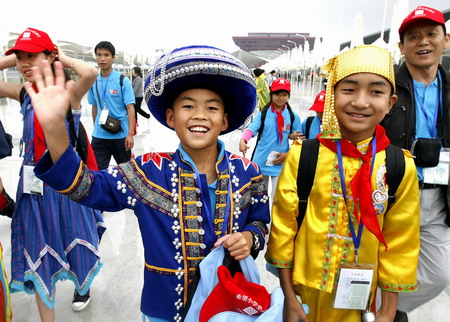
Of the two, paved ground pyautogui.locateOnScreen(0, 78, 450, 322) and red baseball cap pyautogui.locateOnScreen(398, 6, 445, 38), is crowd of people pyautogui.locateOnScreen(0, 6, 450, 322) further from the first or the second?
paved ground pyautogui.locateOnScreen(0, 78, 450, 322)

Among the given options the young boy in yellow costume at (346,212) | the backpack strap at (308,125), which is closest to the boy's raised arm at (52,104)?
the young boy in yellow costume at (346,212)

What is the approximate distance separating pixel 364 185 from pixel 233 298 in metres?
0.66

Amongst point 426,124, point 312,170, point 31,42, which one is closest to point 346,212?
point 312,170

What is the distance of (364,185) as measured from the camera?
1.37 meters

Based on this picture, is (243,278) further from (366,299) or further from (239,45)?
(239,45)

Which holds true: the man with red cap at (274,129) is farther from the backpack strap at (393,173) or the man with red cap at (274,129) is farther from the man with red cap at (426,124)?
the backpack strap at (393,173)

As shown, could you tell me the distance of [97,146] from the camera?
4141mm

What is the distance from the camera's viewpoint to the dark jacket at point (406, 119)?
197cm

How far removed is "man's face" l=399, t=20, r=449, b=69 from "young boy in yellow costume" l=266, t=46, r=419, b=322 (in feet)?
2.31

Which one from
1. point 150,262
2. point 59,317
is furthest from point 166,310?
point 59,317

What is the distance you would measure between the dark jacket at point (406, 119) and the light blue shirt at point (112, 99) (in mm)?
3030

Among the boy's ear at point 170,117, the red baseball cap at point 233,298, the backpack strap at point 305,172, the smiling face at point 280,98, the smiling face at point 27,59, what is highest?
the smiling face at point 27,59

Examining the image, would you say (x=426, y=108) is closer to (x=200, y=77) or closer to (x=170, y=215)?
(x=200, y=77)

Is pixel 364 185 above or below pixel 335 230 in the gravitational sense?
above
